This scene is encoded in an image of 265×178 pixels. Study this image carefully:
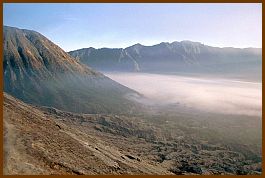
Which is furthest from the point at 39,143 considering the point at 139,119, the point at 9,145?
the point at 139,119

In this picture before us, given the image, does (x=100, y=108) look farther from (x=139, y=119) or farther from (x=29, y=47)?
(x=29, y=47)

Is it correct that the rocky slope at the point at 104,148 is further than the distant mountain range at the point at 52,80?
No

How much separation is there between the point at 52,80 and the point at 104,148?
76768mm

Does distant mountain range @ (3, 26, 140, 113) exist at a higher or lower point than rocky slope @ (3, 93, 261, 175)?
higher

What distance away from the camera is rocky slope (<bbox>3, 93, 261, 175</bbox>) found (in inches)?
1411

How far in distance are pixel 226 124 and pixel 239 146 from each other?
2617 centimetres

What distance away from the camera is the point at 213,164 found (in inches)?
2598

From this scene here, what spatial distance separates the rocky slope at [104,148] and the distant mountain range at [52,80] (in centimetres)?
1608

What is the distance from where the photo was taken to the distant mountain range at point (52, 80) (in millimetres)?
112938

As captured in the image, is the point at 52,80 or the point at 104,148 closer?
the point at 104,148

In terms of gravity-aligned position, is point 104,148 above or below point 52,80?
below

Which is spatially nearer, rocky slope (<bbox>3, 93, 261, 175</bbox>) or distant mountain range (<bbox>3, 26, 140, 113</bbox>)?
rocky slope (<bbox>3, 93, 261, 175</bbox>)

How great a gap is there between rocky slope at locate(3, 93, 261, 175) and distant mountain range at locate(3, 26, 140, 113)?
16076mm

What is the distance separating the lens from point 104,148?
172 ft
